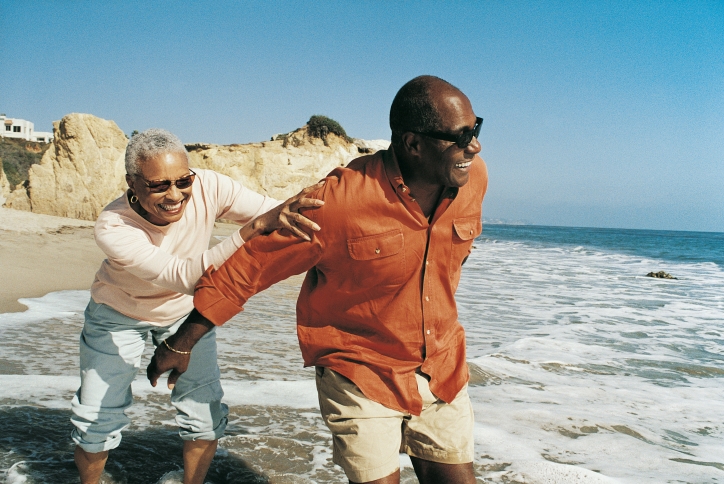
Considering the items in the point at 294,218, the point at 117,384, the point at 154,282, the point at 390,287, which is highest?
the point at 294,218

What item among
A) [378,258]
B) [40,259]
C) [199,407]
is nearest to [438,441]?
[378,258]

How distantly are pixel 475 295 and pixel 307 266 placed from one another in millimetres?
8867

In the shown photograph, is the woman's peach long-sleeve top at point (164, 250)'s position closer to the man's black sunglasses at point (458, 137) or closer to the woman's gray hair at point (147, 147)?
the woman's gray hair at point (147, 147)

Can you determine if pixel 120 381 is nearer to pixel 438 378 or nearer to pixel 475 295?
pixel 438 378

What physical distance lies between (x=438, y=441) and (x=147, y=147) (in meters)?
1.72

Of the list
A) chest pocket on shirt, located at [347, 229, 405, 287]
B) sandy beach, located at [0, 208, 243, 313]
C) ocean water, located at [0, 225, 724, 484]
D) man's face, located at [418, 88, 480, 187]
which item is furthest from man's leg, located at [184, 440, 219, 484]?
sandy beach, located at [0, 208, 243, 313]

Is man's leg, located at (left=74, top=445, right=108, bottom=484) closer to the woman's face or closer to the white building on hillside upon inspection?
the woman's face

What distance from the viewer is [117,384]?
9.09ft

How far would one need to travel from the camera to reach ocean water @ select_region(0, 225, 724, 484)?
3.33 meters

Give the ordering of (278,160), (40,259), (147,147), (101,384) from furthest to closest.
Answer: (278,160), (40,259), (101,384), (147,147)

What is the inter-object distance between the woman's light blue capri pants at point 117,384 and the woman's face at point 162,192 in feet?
1.80

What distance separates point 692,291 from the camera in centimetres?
1348

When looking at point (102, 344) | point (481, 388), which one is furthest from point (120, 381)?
point (481, 388)

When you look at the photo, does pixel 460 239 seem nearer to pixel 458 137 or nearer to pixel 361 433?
pixel 458 137
